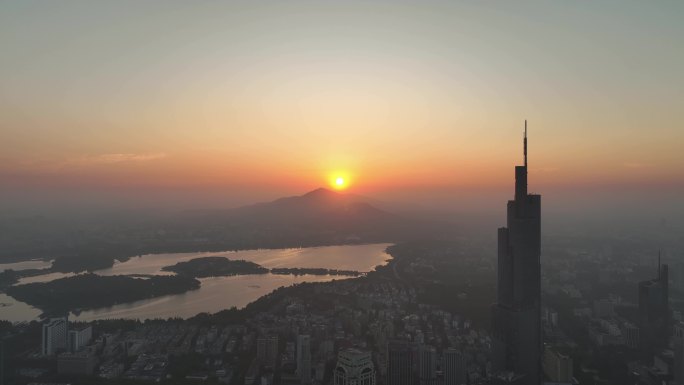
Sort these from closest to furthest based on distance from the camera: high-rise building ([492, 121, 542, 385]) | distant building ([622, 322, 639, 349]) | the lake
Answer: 1. high-rise building ([492, 121, 542, 385])
2. distant building ([622, 322, 639, 349])
3. the lake

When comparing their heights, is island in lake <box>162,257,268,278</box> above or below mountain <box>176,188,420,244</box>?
below

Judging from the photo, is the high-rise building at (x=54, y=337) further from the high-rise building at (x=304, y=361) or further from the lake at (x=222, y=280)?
the high-rise building at (x=304, y=361)

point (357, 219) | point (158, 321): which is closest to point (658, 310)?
point (158, 321)

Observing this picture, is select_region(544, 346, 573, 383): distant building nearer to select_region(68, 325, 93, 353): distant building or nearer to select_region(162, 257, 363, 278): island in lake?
select_region(68, 325, 93, 353): distant building

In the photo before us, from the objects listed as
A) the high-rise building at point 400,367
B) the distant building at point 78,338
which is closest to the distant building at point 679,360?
the high-rise building at point 400,367

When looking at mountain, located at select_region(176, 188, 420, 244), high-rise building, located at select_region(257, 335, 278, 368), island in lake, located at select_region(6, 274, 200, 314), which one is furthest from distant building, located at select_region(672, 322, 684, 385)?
mountain, located at select_region(176, 188, 420, 244)
